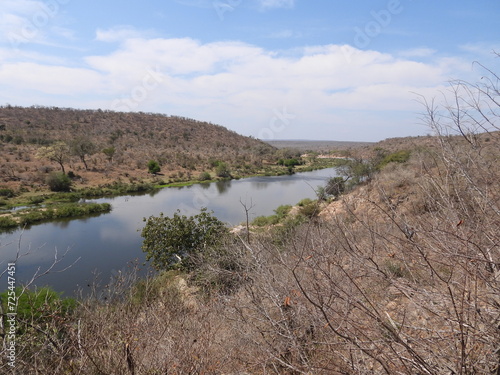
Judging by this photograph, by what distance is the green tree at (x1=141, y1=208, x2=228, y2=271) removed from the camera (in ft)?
36.4

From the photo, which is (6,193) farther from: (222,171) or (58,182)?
(222,171)

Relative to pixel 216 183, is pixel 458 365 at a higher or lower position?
higher

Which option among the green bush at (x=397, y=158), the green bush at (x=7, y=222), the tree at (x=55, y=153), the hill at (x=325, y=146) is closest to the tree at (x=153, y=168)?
the tree at (x=55, y=153)

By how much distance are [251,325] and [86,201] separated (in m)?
24.1

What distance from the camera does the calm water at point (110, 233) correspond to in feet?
39.4

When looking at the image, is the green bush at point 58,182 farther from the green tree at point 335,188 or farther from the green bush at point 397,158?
the green tree at point 335,188

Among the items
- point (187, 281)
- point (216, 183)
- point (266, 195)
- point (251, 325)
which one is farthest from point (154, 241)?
point (216, 183)

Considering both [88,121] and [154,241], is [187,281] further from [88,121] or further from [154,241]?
[88,121]

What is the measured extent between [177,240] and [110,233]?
309 inches

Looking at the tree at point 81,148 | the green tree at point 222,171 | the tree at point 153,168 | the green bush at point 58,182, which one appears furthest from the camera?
the green tree at point 222,171

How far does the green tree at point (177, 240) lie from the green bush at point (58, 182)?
63.4 feet

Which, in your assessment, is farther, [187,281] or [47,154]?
[47,154]

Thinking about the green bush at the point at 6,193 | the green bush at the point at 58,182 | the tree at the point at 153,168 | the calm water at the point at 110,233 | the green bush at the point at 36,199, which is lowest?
the calm water at the point at 110,233

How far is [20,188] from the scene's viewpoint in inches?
982
